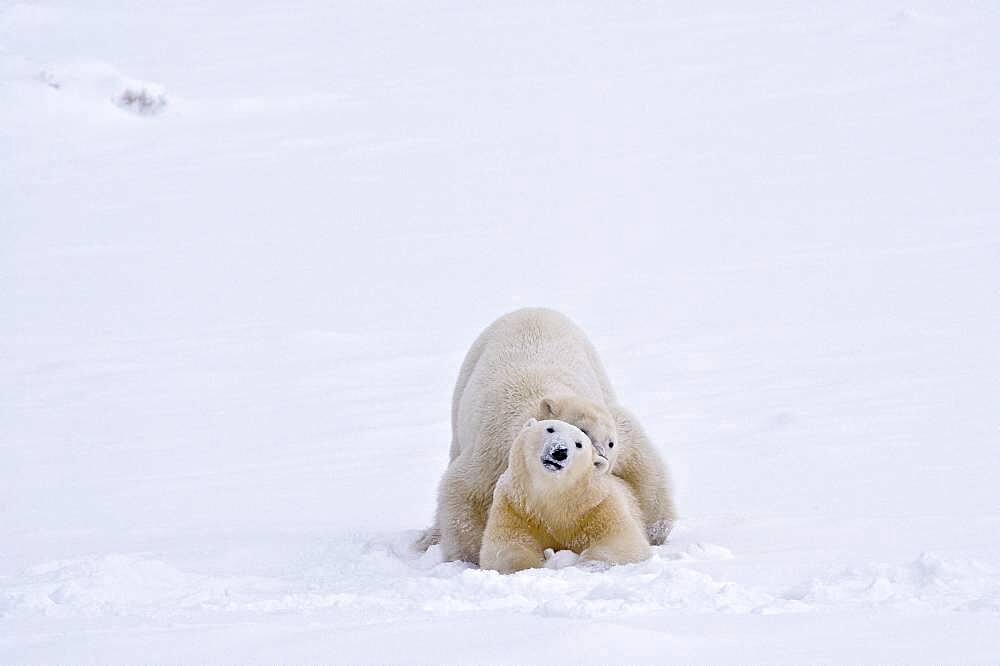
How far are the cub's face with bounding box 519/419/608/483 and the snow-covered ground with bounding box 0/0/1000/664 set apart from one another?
0.45 metres

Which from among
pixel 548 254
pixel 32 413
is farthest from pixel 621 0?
pixel 32 413

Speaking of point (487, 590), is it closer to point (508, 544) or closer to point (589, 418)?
point (508, 544)

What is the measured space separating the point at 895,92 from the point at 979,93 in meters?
1.22

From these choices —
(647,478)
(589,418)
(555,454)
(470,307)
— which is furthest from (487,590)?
(470,307)

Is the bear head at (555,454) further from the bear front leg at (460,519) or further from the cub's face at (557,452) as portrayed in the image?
the bear front leg at (460,519)

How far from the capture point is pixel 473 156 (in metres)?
19.5

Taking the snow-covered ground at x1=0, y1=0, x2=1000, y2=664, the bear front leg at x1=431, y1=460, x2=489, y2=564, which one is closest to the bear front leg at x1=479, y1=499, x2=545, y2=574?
the snow-covered ground at x1=0, y1=0, x2=1000, y2=664

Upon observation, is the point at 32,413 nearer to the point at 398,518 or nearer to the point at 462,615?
the point at 398,518

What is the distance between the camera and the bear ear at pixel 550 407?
555cm

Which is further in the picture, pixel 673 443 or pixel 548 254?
pixel 548 254

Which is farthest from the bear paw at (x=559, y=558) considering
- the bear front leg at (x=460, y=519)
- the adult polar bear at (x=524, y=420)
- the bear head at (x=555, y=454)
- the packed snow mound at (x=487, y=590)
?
the bear front leg at (x=460, y=519)

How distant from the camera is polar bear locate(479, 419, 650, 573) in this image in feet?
17.0

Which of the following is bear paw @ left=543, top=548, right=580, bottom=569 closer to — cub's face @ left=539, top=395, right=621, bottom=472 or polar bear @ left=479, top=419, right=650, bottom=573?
A: polar bear @ left=479, top=419, right=650, bottom=573

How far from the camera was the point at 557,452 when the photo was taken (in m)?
5.09
